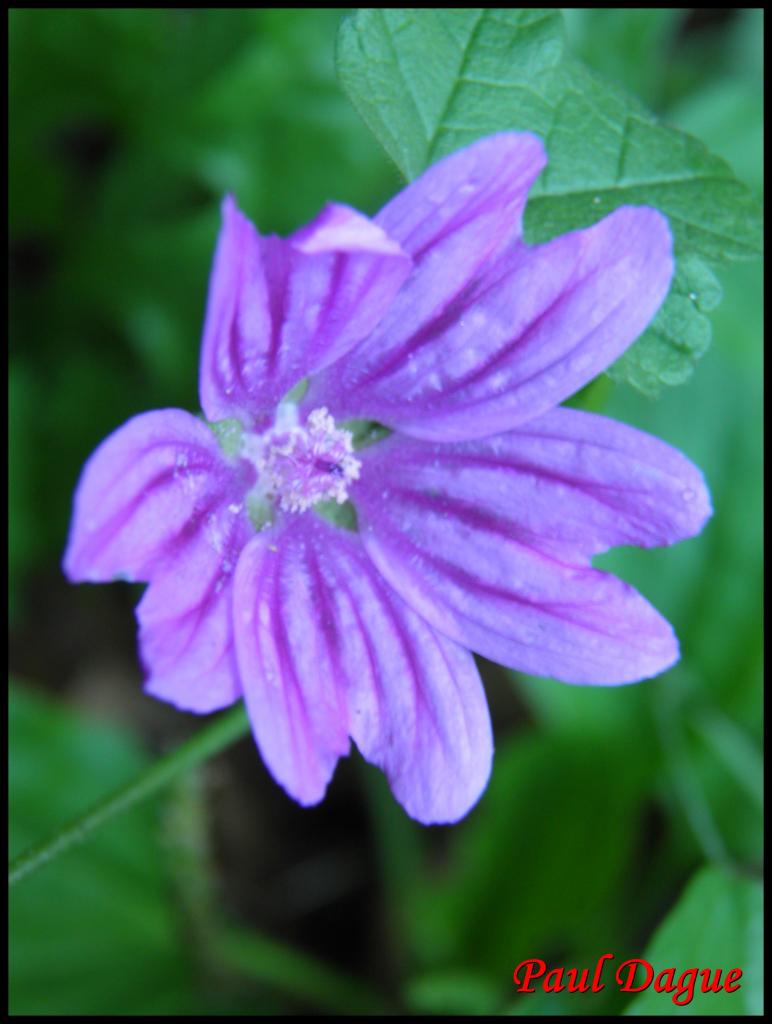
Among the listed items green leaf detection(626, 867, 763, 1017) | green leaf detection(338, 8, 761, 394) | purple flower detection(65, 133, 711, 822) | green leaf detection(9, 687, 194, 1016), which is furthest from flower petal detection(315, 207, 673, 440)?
green leaf detection(9, 687, 194, 1016)

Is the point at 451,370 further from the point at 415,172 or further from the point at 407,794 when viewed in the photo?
the point at 407,794

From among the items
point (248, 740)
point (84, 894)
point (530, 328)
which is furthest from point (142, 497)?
point (248, 740)

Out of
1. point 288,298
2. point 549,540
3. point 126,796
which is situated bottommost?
point 126,796

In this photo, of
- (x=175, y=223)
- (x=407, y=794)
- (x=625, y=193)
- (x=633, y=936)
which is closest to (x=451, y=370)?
(x=625, y=193)

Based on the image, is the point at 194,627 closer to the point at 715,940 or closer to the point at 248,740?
the point at 715,940

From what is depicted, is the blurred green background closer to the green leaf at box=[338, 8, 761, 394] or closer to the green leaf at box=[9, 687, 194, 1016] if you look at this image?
the green leaf at box=[9, 687, 194, 1016]

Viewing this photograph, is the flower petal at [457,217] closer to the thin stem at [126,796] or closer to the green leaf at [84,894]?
the thin stem at [126,796]

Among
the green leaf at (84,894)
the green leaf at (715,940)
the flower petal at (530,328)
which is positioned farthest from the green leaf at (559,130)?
the green leaf at (84,894)
